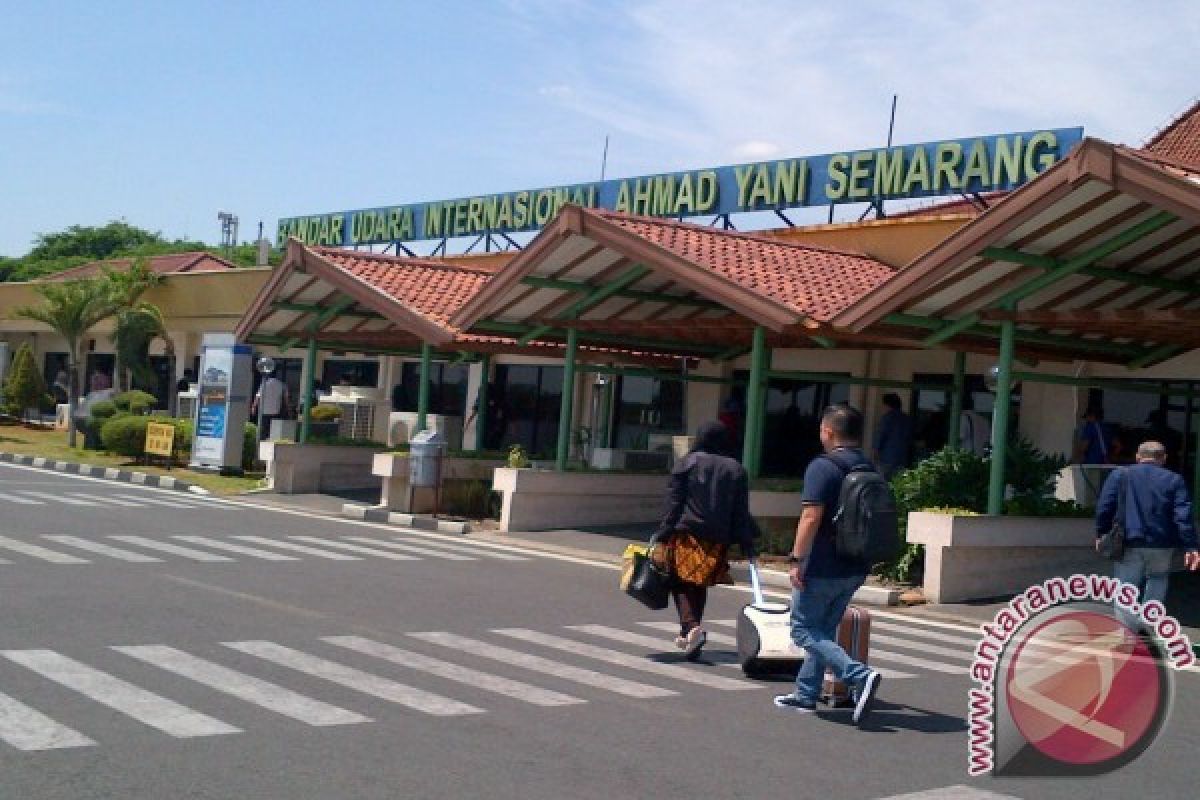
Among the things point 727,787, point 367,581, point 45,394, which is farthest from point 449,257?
point 727,787

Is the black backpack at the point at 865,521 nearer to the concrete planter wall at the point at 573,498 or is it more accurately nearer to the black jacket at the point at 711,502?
the black jacket at the point at 711,502

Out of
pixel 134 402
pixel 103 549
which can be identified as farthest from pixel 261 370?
pixel 103 549

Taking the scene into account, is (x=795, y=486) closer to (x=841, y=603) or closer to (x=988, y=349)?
(x=988, y=349)

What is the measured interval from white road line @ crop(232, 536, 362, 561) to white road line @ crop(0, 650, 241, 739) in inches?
262

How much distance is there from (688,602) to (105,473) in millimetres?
20650

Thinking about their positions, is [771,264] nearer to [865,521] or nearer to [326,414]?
[865,521]

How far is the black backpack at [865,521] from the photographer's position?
7863 mm

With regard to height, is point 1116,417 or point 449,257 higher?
point 449,257

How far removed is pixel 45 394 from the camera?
4125 cm

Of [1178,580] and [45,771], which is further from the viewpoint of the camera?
[1178,580]

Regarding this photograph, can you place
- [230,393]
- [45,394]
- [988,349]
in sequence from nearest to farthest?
[988,349], [230,393], [45,394]

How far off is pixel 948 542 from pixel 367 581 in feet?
19.5

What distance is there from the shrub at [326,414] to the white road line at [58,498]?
1122cm

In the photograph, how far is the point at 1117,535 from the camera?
→ 11242 mm
